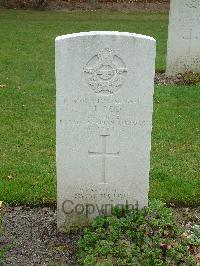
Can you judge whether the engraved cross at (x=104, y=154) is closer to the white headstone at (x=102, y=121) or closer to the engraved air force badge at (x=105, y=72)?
the white headstone at (x=102, y=121)

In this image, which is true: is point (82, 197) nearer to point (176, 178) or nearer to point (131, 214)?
point (131, 214)

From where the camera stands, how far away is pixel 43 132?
7.63 m

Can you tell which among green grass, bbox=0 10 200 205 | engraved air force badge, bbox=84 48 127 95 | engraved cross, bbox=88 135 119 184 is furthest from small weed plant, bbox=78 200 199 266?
engraved air force badge, bbox=84 48 127 95

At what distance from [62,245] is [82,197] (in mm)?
482

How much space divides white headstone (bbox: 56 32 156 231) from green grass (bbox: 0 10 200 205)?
2.62 feet

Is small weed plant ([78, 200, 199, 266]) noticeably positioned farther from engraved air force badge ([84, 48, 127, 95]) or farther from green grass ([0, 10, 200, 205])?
engraved air force badge ([84, 48, 127, 95])

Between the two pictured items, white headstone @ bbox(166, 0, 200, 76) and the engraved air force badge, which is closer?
the engraved air force badge

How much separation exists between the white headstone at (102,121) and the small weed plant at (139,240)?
273mm

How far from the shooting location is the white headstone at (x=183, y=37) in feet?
35.3

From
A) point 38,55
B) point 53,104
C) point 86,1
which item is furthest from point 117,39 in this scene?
point 86,1

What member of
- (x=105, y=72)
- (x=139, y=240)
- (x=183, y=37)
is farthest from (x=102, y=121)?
(x=183, y=37)

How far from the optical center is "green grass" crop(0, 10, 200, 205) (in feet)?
19.3

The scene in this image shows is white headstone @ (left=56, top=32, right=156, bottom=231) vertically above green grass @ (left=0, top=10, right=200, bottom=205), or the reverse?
white headstone @ (left=56, top=32, right=156, bottom=231)

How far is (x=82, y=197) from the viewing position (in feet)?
16.5
